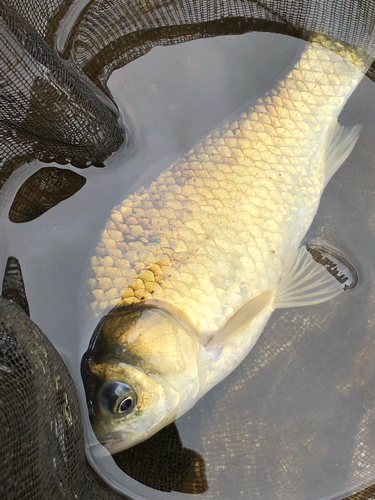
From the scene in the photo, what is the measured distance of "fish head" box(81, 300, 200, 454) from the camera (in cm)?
133

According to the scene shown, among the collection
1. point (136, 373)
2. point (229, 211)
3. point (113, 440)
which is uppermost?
point (229, 211)

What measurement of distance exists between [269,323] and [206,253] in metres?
0.53

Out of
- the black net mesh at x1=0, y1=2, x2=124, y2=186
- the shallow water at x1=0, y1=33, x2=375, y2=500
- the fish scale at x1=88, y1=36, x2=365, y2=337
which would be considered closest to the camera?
the black net mesh at x1=0, y1=2, x2=124, y2=186

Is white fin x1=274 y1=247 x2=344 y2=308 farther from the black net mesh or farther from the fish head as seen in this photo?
the black net mesh

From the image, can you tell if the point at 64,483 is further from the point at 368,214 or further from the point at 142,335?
the point at 368,214

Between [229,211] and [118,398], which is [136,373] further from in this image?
[229,211]

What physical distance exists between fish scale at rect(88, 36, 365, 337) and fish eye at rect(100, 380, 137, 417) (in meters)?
0.28

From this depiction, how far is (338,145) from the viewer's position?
1.75 meters

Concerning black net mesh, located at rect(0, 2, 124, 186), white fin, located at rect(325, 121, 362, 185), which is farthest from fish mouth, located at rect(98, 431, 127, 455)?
white fin, located at rect(325, 121, 362, 185)

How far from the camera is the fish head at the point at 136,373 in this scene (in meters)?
1.33

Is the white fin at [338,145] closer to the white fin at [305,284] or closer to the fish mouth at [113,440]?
the white fin at [305,284]

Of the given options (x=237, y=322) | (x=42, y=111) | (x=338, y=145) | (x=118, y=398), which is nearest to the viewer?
(x=118, y=398)

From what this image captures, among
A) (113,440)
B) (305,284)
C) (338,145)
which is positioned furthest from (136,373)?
(338,145)

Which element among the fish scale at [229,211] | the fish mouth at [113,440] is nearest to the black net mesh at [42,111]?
the fish scale at [229,211]
